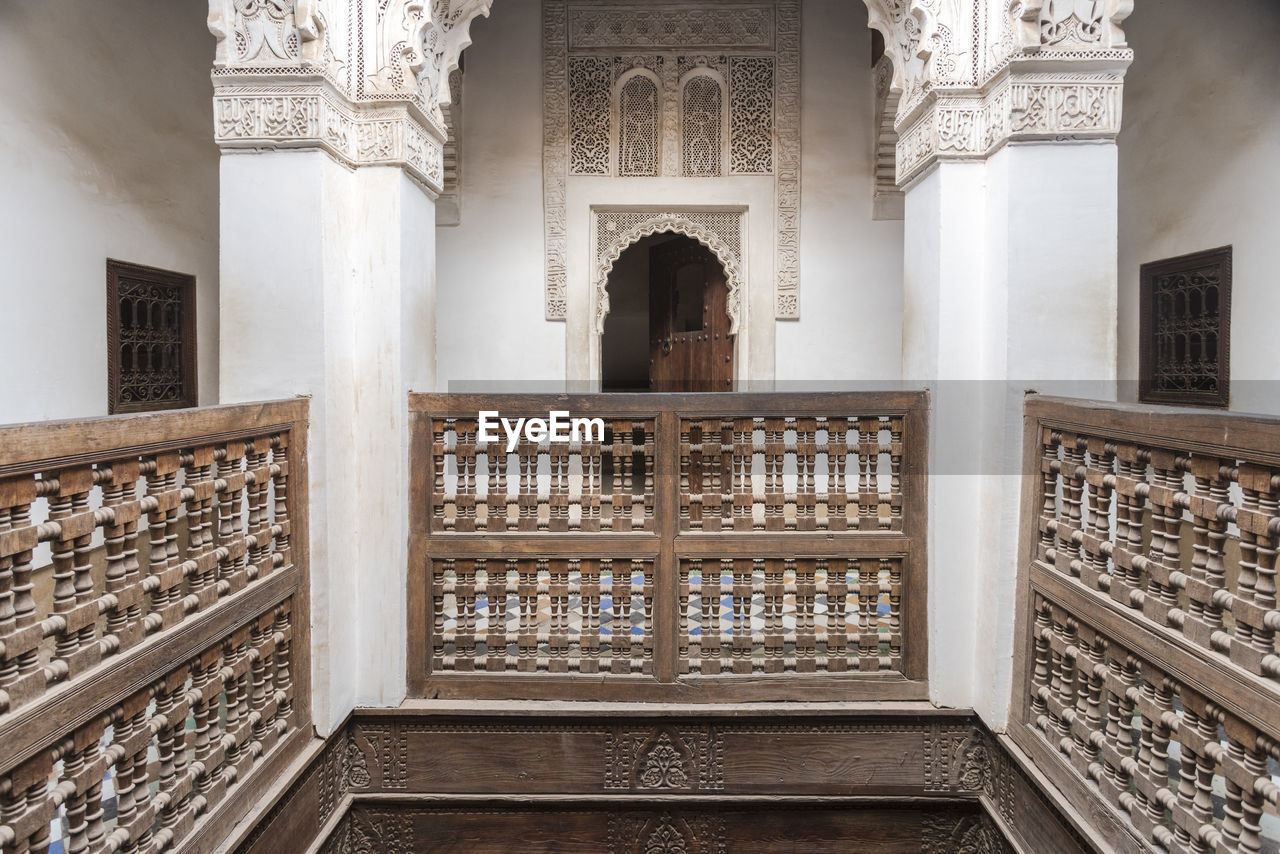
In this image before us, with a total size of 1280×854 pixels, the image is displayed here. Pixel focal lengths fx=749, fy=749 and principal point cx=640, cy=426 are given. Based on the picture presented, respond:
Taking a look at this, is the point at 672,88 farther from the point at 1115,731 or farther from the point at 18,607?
the point at 18,607

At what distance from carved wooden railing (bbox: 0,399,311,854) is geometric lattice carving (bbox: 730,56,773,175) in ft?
11.4

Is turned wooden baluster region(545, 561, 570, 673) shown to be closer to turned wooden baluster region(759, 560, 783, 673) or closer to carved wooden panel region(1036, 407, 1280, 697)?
turned wooden baluster region(759, 560, 783, 673)

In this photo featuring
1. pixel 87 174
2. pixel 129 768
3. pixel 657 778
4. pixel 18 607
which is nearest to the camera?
pixel 18 607

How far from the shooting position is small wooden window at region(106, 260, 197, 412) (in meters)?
3.79

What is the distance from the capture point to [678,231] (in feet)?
15.9

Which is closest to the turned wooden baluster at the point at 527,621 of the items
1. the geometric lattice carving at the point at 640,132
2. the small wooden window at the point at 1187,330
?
the geometric lattice carving at the point at 640,132

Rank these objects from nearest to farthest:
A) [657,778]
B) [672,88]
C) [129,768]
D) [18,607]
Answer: [18,607] → [129,768] → [657,778] → [672,88]

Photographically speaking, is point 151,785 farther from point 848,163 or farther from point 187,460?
point 848,163

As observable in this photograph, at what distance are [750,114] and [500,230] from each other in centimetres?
178

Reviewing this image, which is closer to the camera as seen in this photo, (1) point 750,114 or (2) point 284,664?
(2) point 284,664

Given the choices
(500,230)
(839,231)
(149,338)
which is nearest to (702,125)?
(839,231)

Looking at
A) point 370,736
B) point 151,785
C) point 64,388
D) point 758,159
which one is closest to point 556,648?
point 370,736

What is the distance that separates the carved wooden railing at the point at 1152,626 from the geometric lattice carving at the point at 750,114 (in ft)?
9.99

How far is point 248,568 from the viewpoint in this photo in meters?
2.04
